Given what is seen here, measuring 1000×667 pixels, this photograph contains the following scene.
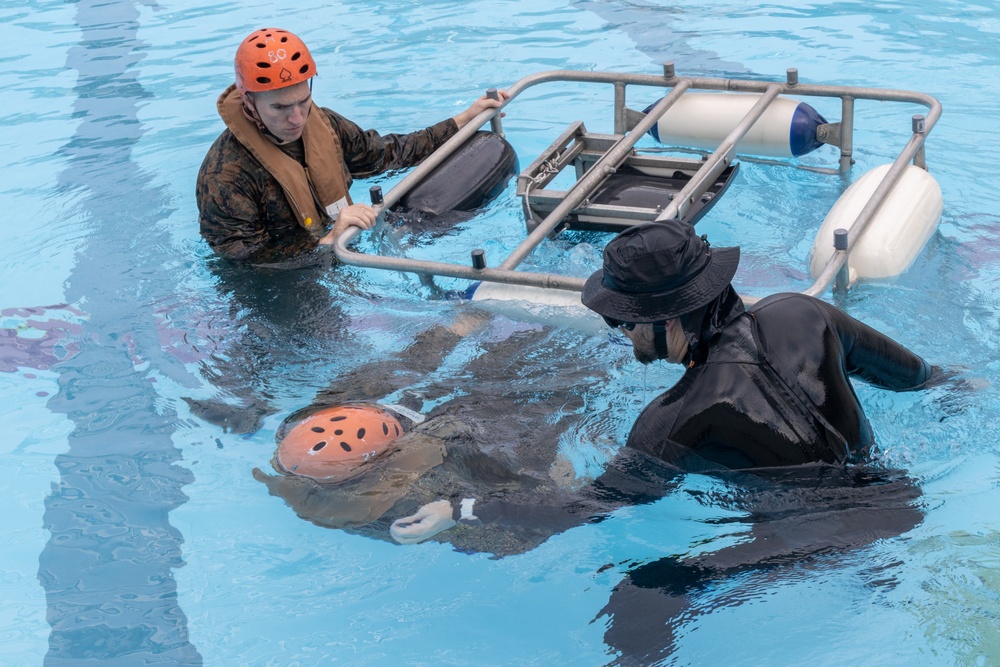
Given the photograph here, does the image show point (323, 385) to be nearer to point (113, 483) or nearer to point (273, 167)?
point (113, 483)

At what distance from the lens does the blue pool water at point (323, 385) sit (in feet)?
11.2

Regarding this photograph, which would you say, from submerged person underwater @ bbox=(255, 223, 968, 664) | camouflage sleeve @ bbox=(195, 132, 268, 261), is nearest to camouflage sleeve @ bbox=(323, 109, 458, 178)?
camouflage sleeve @ bbox=(195, 132, 268, 261)

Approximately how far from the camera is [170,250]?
19.8 ft

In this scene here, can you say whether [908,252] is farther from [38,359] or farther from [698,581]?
[38,359]

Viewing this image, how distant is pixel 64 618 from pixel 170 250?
2.75 meters

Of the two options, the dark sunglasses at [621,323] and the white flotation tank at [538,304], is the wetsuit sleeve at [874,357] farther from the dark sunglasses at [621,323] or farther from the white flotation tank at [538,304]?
the white flotation tank at [538,304]

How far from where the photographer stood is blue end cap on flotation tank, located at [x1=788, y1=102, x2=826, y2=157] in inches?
227

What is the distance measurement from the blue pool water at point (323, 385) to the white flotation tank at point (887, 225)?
0.52 feet

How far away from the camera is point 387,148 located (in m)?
5.69

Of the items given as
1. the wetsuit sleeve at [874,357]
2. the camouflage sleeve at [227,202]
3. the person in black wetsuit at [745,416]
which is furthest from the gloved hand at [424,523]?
the camouflage sleeve at [227,202]

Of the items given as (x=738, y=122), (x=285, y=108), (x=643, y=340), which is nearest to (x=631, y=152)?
(x=738, y=122)

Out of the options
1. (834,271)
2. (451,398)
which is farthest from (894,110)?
(451,398)

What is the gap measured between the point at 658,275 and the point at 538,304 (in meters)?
1.52

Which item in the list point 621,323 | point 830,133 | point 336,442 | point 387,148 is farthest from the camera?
point 830,133
